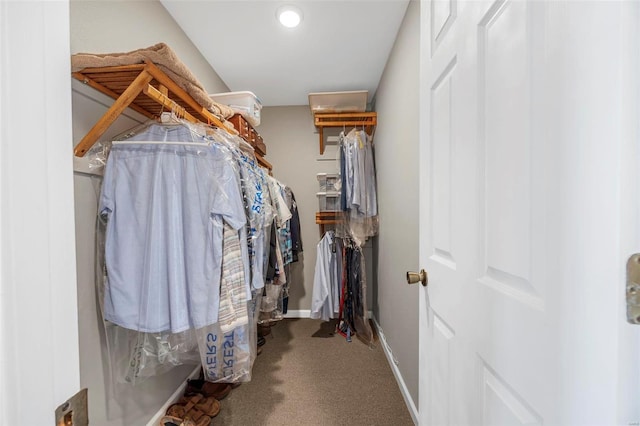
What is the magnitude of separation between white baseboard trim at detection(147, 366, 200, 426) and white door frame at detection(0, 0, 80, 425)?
1.39 meters

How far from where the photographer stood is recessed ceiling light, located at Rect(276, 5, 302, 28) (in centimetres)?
151

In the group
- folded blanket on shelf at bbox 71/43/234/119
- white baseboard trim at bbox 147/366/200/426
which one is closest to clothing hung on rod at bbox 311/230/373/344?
white baseboard trim at bbox 147/366/200/426

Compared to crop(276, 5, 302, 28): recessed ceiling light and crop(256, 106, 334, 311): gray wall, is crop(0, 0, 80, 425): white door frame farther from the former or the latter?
crop(256, 106, 334, 311): gray wall

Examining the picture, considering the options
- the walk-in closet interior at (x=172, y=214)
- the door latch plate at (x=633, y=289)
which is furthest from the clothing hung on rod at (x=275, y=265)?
the door latch plate at (x=633, y=289)

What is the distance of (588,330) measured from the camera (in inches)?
12.9

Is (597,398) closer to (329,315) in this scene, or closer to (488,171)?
(488,171)

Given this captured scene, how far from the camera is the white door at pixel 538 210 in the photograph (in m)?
0.29

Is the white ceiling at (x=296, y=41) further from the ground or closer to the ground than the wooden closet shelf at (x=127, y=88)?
further from the ground

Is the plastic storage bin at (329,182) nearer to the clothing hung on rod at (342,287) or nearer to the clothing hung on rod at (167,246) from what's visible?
the clothing hung on rod at (342,287)

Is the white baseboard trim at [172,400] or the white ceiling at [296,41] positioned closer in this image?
the white baseboard trim at [172,400]

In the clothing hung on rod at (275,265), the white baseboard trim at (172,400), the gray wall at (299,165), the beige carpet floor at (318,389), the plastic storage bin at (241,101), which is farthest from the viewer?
the gray wall at (299,165)

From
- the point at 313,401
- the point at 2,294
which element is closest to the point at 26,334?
the point at 2,294

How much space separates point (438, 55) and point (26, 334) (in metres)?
1.08

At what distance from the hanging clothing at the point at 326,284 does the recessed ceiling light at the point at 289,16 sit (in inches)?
70.2
